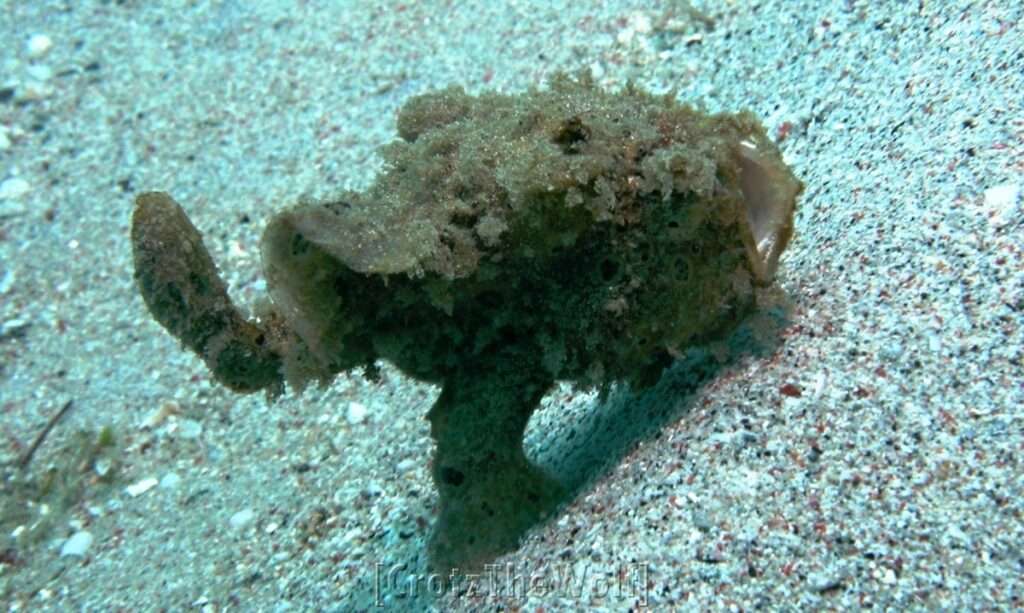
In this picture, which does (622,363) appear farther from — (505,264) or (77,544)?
(77,544)

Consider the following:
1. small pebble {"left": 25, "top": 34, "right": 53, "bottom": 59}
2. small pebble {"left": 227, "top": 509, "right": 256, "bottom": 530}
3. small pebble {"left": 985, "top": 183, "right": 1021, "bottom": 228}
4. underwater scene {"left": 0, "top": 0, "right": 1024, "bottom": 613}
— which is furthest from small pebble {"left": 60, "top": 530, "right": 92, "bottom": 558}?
small pebble {"left": 25, "top": 34, "right": 53, "bottom": 59}

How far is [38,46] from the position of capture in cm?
703

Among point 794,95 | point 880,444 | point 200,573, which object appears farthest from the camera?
point 794,95

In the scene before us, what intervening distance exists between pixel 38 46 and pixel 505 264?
6.47 meters

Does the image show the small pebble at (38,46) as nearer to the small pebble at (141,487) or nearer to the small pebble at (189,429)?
the small pebble at (189,429)

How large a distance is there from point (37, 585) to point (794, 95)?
471 centimetres

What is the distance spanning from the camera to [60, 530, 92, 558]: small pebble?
428 cm

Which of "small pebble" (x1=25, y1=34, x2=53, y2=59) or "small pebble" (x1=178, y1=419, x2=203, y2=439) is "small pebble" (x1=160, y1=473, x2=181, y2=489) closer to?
"small pebble" (x1=178, y1=419, x2=203, y2=439)

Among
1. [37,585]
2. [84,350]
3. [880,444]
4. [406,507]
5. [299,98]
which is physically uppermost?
[880,444]

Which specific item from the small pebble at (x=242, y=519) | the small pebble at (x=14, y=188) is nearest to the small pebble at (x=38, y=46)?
the small pebble at (x=14, y=188)

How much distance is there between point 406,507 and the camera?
3537 mm

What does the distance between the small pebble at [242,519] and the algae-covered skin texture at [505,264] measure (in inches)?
50.2

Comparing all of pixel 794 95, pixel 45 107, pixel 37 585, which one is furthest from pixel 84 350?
pixel 794 95

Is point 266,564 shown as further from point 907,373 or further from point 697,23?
point 697,23
